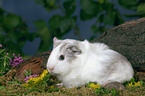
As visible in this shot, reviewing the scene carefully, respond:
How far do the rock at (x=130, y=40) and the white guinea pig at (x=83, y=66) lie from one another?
15.1 inches

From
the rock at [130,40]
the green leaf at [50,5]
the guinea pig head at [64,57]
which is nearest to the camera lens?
the guinea pig head at [64,57]

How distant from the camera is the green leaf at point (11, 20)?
147 inches

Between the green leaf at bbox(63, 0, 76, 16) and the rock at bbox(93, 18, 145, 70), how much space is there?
1.41m

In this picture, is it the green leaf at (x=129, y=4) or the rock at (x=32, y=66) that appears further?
the green leaf at (x=129, y=4)

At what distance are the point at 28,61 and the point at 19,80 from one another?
327 millimetres

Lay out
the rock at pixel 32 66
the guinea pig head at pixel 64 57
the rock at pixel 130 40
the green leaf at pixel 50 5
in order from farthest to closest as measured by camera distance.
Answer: the green leaf at pixel 50 5 < the rock at pixel 130 40 < the rock at pixel 32 66 < the guinea pig head at pixel 64 57

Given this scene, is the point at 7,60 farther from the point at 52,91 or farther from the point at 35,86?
the point at 52,91

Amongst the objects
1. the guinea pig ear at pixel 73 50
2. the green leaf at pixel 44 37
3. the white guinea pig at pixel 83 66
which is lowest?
the white guinea pig at pixel 83 66

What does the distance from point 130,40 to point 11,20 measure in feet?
8.79

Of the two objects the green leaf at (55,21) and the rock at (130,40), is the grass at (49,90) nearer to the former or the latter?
the rock at (130,40)

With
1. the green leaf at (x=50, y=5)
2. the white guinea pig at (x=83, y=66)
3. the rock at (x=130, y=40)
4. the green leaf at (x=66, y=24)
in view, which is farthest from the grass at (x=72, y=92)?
the green leaf at (x=50, y=5)

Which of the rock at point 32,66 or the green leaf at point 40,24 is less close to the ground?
the green leaf at point 40,24

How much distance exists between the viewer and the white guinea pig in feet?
5.27

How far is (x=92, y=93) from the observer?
4.64 ft
